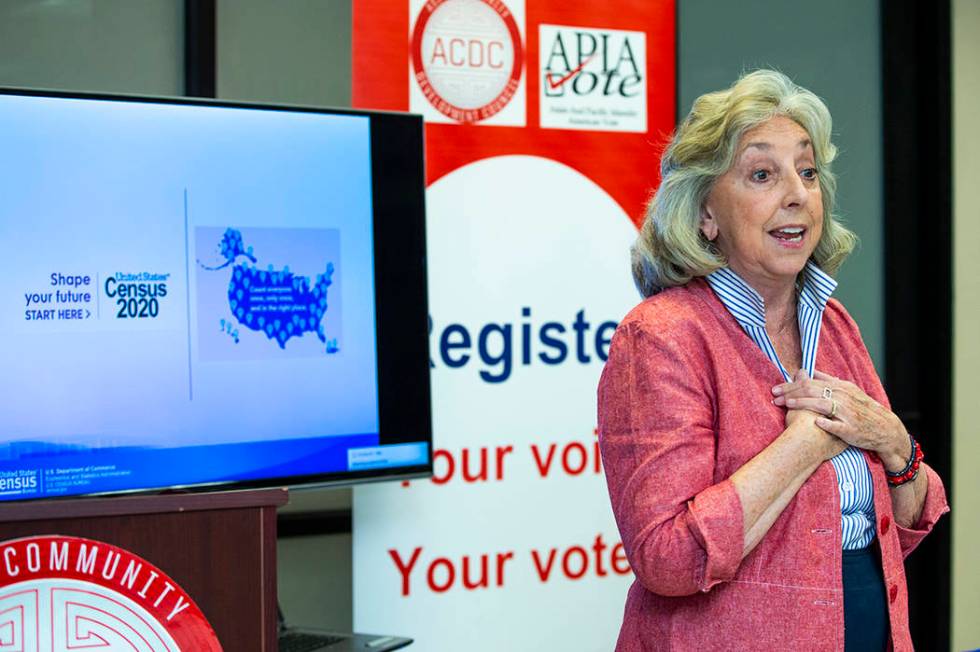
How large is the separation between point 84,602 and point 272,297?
1083 millimetres

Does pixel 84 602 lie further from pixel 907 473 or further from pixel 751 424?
pixel 907 473

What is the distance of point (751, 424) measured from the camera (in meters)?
1.86

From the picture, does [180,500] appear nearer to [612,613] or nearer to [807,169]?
[807,169]

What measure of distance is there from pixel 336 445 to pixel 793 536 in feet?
3.71

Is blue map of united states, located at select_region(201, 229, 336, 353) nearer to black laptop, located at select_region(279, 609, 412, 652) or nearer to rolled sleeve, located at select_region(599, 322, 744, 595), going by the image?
black laptop, located at select_region(279, 609, 412, 652)

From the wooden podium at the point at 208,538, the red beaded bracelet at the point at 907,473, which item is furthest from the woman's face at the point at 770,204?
the wooden podium at the point at 208,538

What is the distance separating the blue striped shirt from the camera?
1.89 metres

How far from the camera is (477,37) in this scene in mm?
3072

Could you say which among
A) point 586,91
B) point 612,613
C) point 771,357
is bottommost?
point 612,613

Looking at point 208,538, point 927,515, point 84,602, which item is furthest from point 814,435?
point 84,602

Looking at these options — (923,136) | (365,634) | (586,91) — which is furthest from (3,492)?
(923,136)

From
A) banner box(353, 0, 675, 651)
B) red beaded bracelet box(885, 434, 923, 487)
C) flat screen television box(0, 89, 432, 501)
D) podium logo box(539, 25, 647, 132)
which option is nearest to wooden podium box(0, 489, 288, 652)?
flat screen television box(0, 89, 432, 501)

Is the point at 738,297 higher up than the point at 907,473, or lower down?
higher up

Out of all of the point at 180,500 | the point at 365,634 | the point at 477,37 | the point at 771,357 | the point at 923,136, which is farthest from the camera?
the point at 923,136
